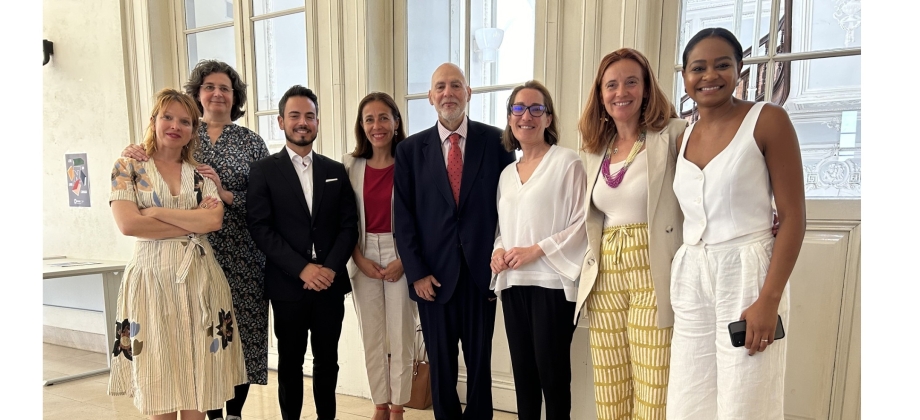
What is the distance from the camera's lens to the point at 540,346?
2.06 metres

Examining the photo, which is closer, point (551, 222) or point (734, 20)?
point (551, 222)

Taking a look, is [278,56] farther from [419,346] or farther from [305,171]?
[419,346]

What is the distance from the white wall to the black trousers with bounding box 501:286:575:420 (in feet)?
12.7

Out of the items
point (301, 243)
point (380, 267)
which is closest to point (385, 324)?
point (380, 267)

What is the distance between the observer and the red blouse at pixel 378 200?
2.59m

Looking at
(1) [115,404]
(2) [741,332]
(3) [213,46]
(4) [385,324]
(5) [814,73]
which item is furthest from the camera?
(3) [213,46]

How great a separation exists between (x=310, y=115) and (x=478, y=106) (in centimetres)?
112

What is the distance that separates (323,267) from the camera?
94.6 inches

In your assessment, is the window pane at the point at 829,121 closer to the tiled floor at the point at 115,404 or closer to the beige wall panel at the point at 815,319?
the beige wall panel at the point at 815,319

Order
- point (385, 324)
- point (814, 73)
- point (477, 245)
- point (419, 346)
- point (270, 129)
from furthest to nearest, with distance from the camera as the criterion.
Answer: point (270, 129) → point (419, 346) → point (385, 324) → point (814, 73) → point (477, 245)

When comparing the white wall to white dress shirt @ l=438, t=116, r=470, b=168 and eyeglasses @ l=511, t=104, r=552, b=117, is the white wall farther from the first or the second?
eyeglasses @ l=511, t=104, r=552, b=117

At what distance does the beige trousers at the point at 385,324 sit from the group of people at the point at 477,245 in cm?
1

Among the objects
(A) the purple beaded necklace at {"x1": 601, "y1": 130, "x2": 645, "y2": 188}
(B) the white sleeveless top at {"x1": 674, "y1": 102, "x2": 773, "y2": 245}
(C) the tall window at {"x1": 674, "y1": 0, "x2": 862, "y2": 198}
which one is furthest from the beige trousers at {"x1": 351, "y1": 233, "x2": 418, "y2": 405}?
(C) the tall window at {"x1": 674, "y1": 0, "x2": 862, "y2": 198}

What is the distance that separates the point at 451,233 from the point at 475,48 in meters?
1.43
